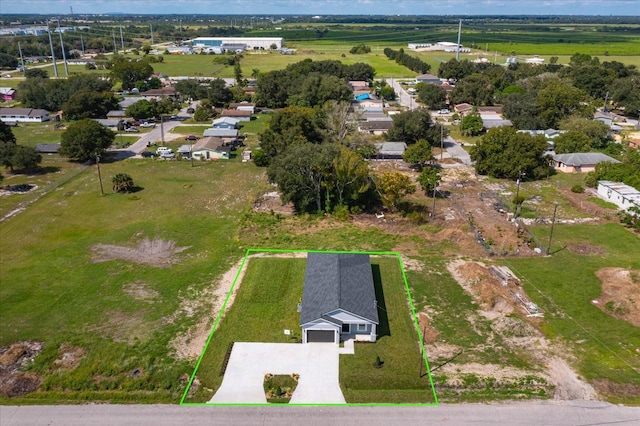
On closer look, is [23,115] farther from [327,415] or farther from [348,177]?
[327,415]

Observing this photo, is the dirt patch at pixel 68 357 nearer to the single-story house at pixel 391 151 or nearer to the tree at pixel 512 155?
the single-story house at pixel 391 151

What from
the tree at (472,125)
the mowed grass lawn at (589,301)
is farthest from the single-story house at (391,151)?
the mowed grass lawn at (589,301)

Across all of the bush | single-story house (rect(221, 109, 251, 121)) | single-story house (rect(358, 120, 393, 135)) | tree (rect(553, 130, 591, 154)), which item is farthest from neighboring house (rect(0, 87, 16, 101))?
the bush

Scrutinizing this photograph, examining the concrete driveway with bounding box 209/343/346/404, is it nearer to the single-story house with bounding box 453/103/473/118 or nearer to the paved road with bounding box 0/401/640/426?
the paved road with bounding box 0/401/640/426

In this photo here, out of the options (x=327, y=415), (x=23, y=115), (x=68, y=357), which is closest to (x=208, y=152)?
(x=68, y=357)

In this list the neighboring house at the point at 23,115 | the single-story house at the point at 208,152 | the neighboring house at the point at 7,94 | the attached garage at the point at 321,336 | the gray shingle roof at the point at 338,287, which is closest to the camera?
the attached garage at the point at 321,336

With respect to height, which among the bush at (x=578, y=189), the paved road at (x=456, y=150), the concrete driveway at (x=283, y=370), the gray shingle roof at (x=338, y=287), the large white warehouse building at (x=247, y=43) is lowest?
the concrete driveway at (x=283, y=370)
